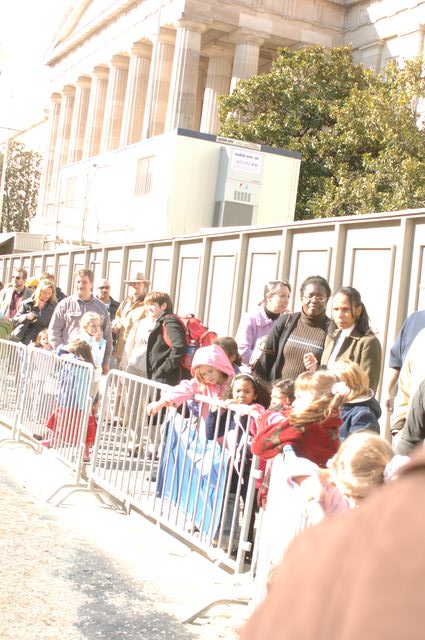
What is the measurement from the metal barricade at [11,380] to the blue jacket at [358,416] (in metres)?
5.62

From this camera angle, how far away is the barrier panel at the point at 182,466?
20.0ft

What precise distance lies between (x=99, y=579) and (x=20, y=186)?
74.6 meters

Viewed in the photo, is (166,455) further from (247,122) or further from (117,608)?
(247,122)

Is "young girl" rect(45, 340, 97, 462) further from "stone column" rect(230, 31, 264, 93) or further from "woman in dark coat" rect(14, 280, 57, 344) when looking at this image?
"stone column" rect(230, 31, 264, 93)

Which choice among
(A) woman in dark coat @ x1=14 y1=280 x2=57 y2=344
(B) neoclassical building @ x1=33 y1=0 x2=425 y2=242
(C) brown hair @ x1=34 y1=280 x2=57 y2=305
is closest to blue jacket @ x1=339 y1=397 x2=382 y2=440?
(C) brown hair @ x1=34 y1=280 x2=57 y2=305

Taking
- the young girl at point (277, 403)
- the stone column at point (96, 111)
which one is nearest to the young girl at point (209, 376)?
the young girl at point (277, 403)

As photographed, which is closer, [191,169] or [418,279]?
[418,279]

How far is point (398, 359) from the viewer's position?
696 centimetres

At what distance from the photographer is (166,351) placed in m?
9.38

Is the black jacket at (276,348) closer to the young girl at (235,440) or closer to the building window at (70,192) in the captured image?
the young girl at (235,440)

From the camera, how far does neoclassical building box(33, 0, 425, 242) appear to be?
115ft

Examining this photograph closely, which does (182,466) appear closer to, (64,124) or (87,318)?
(87,318)

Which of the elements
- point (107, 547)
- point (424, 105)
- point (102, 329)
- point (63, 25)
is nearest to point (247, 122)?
point (424, 105)

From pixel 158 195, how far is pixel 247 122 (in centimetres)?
1243
